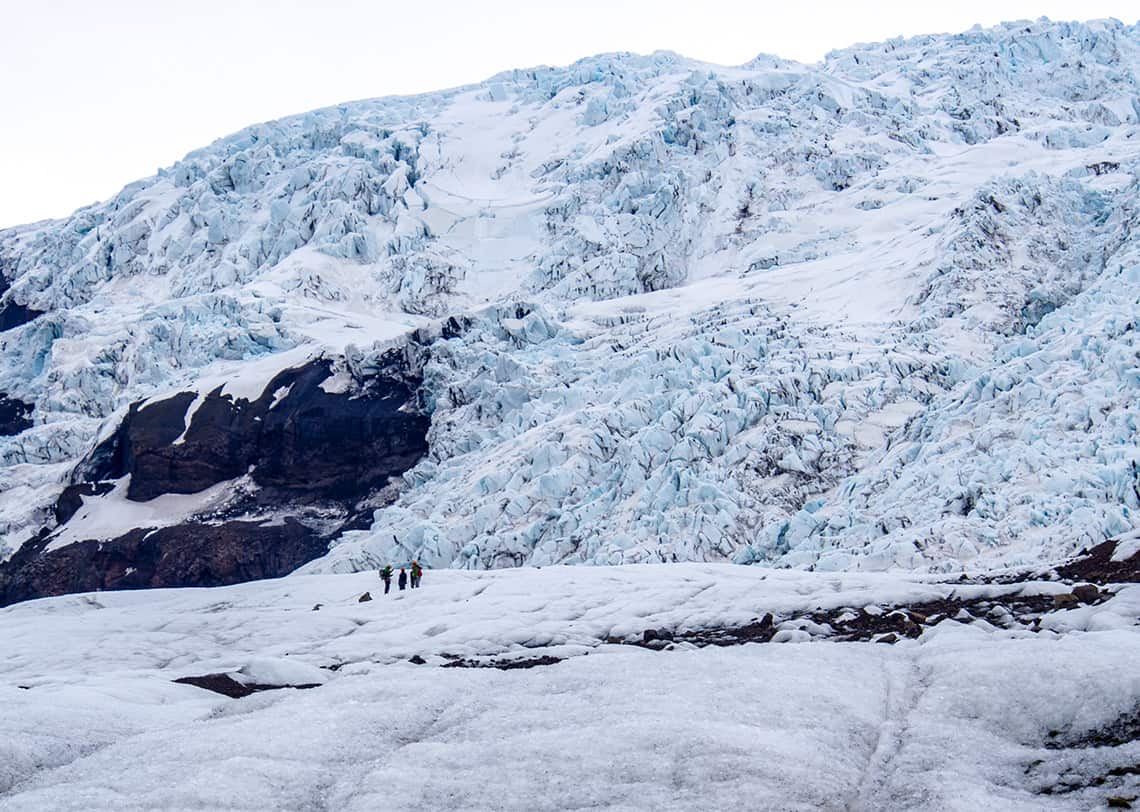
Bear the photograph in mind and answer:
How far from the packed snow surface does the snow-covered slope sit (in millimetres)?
12629

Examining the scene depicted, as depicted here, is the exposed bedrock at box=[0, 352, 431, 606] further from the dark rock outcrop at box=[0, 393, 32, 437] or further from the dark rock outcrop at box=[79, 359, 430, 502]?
the dark rock outcrop at box=[0, 393, 32, 437]

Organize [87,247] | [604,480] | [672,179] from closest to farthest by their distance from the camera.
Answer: [604,480]
[672,179]
[87,247]

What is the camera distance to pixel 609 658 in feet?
37.4

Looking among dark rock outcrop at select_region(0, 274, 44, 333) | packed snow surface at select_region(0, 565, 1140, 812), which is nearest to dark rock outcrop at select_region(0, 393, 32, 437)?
dark rock outcrop at select_region(0, 274, 44, 333)

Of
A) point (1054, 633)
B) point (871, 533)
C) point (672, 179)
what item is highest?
point (672, 179)

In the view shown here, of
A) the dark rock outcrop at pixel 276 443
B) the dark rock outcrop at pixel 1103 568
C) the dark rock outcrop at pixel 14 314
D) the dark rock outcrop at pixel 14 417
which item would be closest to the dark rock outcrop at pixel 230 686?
the dark rock outcrop at pixel 1103 568

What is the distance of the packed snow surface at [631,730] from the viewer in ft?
24.5

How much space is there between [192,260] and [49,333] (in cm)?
1182

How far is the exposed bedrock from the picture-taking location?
46.0 metres

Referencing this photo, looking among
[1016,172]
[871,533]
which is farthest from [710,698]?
[1016,172]

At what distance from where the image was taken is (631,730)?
847 centimetres

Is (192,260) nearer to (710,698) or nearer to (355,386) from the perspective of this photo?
(355,386)

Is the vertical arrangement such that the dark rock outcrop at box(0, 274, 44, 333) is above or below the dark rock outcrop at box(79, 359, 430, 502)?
above

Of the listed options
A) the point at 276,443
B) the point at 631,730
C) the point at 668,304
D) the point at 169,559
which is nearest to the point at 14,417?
the point at 276,443
